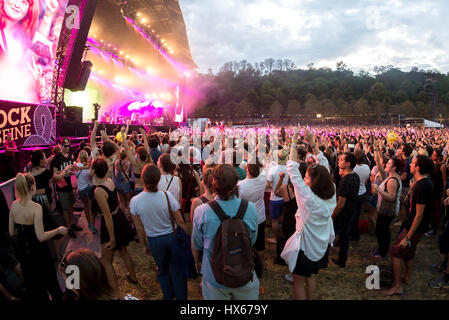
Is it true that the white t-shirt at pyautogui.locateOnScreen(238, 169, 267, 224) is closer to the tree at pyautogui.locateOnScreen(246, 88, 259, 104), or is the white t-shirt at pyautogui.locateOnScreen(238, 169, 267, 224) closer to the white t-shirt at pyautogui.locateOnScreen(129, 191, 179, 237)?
the white t-shirt at pyautogui.locateOnScreen(129, 191, 179, 237)

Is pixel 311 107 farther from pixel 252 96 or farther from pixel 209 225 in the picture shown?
pixel 209 225

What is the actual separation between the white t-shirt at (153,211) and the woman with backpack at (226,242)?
0.64 metres

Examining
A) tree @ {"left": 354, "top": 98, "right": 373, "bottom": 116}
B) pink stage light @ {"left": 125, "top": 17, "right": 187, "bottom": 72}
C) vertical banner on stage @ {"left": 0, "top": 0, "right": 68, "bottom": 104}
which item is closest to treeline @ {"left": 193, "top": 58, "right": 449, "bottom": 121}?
tree @ {"left": 354, "top": 98, "right": 373, "bottom": 116}

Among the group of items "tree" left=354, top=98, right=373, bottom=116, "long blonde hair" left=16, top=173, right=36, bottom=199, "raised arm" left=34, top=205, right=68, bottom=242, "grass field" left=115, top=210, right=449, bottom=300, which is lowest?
"grass field" left=115, top=210, right=449, bottom=300

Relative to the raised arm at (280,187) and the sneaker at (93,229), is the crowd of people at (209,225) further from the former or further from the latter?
the sneaker at (93,229)

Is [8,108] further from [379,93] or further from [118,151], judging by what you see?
[379,93]

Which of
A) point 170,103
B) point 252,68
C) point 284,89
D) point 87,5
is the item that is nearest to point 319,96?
point 284,89

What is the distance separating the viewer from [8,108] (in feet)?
23.7

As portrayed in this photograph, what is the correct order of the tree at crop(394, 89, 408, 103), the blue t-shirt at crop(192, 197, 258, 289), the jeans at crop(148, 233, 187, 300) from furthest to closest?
the tree at crop(394, 89, 408, 103) → the jeans at crop(148, 233, 187, 300) → the blue t-shirt at crop(192, 197, 258, 289)

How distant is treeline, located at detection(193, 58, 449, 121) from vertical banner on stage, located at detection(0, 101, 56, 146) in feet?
158

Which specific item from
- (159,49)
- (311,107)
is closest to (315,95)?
(311,107)

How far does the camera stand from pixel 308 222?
2420mm

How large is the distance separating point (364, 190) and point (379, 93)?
2851 inches

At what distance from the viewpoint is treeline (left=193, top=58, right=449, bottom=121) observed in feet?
182
